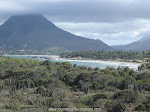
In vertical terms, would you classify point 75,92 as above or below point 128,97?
below

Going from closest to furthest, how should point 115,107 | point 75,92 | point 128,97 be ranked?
point 115,107 < point 128,97 < point 75,92

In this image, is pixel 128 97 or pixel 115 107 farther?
pixel 128 97

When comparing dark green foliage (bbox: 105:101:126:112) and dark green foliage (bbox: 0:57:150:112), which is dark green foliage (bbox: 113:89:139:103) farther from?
dark green foliage (bbox: 105:101:126:112)

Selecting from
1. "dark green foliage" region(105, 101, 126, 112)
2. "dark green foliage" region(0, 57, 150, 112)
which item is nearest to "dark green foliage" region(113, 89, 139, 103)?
"dark green foliage" region(0, 57, 150, 112)

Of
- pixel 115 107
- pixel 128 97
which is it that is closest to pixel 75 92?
pixel 128 97

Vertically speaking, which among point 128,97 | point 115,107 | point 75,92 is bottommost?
point 75,92

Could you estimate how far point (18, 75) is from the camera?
108ft

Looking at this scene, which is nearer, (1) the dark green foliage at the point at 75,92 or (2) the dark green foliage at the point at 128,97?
(1) the dark green foliage at the point at 75,92

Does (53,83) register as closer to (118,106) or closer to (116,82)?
(116,82)

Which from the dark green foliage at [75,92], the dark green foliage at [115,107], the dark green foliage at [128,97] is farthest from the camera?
the dark green foliage at [128,97]

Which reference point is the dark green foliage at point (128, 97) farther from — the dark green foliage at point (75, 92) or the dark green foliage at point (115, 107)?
the dark green foliage at point (115, 107)

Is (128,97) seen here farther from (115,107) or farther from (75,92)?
(75,92)

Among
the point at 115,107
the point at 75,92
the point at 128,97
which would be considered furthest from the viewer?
the point at 75,92

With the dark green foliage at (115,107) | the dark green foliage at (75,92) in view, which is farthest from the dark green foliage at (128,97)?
the dark green foliage at (115,107)
